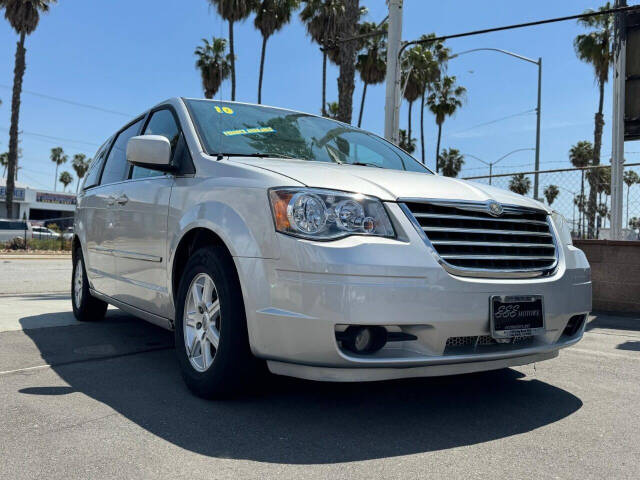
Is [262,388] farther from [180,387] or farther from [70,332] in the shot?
[70,332]

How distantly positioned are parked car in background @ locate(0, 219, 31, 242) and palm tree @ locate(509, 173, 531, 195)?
839 inches

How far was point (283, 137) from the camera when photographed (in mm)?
4023

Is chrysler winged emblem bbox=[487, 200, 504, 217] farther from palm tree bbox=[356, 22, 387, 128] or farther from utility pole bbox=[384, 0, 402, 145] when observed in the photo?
palm tree bbox=[356, 22, 387, 128]

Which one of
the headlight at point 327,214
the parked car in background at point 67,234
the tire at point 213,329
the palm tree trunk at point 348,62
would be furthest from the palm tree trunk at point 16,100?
the headlight at point 327,214

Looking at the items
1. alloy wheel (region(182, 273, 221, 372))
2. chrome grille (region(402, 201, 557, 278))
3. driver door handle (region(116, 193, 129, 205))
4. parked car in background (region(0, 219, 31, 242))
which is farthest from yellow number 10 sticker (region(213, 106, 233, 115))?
parked car in background (region(0, 219, 31, 242))

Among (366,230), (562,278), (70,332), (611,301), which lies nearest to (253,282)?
A: (366,230)

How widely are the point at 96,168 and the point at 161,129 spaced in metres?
1.90

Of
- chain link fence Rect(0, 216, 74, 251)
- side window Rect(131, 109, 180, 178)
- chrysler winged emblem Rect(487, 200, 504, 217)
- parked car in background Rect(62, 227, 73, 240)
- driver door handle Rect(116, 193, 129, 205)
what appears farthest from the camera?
parked car in background Rect(62, 227, 73, 240)

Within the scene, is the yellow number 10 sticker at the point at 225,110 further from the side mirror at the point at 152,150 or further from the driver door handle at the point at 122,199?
the driver door handle at the point at 122,199

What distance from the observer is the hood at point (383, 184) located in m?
2.90

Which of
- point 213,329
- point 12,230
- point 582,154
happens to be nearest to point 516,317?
point 213,329

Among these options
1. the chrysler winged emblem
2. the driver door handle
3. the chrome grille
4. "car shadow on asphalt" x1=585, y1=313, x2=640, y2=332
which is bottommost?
"car shadow on asphalt" x1=585, y1=313, x2=640, y2=332

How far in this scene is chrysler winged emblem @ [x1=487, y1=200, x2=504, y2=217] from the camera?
3.09 meters

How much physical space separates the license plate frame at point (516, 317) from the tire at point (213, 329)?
47.0 inches
